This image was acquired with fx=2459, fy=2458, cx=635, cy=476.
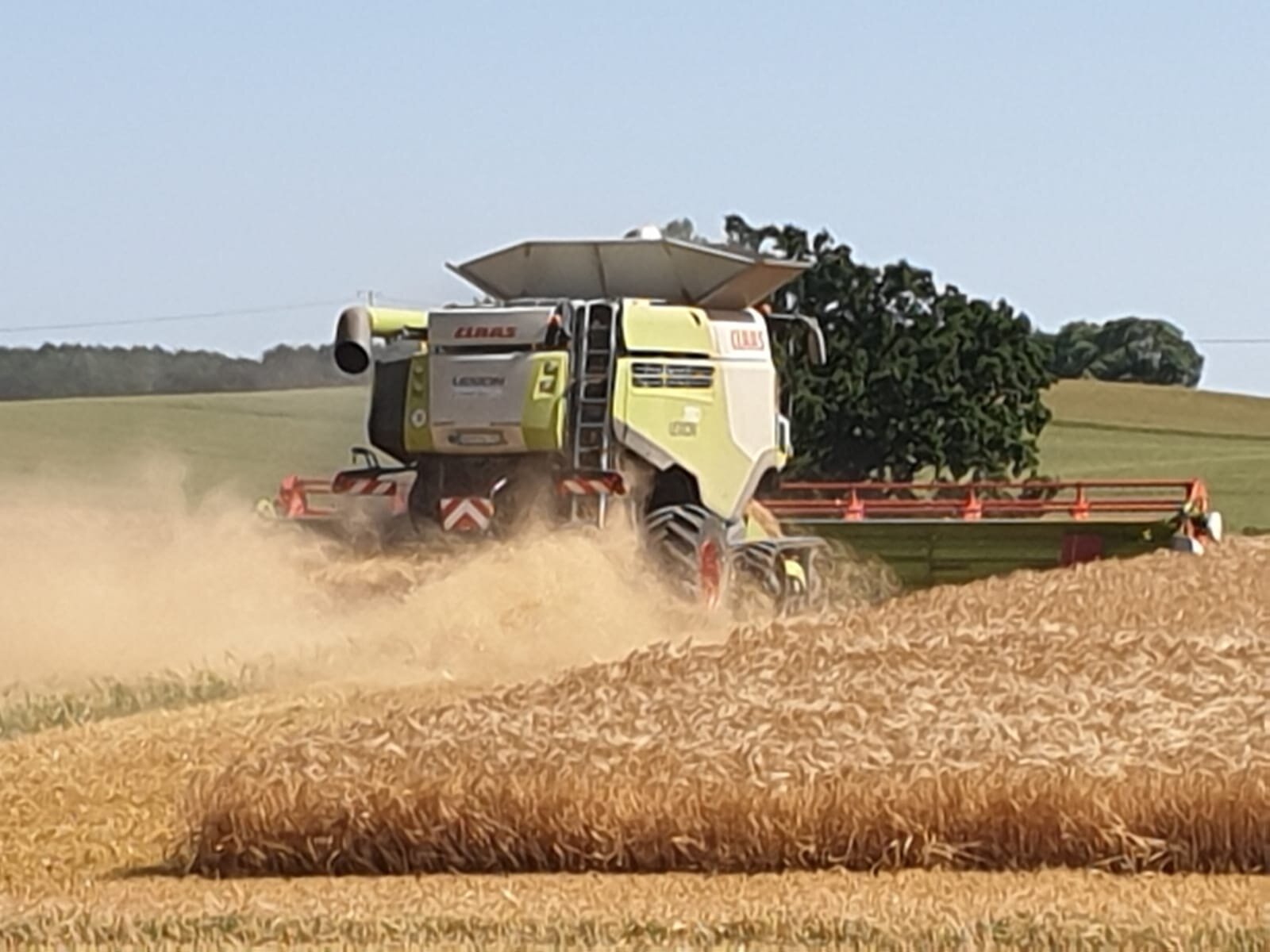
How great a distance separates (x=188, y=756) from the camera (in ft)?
37.1

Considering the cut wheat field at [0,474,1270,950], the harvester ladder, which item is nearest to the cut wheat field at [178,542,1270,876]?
the cut wheat field at [0,474,1270,950]

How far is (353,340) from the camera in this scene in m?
16.7

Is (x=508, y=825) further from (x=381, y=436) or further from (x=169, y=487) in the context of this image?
(x=169, y=487)

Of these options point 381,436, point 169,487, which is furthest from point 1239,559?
point 169,487

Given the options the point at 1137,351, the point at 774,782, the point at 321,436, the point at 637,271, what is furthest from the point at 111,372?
the point at 1137,351

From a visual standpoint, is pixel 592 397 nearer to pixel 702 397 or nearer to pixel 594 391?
pixel 594 391

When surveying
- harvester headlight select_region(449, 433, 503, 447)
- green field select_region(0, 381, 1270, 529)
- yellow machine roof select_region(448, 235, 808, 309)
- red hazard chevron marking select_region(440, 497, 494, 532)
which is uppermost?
yellow machine roof select_region(448, 235, 808, 309)

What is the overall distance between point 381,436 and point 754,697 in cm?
746

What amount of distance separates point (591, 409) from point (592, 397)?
0.29 ft

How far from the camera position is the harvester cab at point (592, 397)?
16328 millimetres

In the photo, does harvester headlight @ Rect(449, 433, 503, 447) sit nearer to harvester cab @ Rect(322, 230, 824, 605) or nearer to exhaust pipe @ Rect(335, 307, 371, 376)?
harvester cab @ Rect(322, 230, 824, 605)

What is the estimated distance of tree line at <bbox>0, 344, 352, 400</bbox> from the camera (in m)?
49.5

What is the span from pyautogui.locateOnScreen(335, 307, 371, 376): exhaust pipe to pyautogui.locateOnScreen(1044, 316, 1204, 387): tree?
8500cm

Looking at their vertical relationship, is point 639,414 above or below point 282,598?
above
